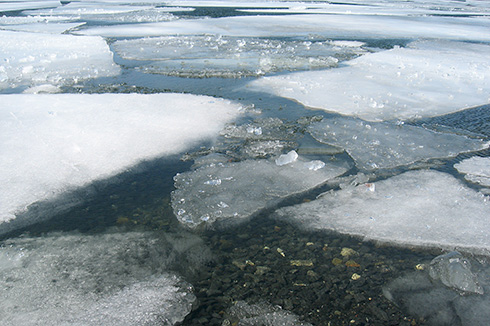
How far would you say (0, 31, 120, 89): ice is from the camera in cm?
754

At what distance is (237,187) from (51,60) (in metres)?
7.19

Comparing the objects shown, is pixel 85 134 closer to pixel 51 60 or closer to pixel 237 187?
pixel 237 187

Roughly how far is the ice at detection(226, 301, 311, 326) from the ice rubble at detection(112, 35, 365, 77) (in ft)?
19.7

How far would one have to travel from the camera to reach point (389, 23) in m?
16.3

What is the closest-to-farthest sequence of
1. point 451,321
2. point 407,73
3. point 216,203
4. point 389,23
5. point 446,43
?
point 451,321
point 216,203
point 407,73
point 446,43
point 389,23

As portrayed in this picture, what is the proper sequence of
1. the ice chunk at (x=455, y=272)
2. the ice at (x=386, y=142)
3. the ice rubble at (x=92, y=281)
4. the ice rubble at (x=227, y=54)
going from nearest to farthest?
the ice rubble at (x=92, y=281), the ice chunk at (x=455, y=272), the ice at (x=386, y=142), the ice rubble at (x=227, y=54)

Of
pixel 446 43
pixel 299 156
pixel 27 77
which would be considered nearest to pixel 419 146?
pixel 299 156

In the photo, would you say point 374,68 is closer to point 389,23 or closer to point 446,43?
point 446,43

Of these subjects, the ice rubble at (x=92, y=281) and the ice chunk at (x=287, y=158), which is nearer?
the ice rubble at (x=92, y=281)

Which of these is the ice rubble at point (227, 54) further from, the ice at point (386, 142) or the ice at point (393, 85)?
the ice at point (386, 142)

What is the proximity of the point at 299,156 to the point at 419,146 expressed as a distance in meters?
1.49

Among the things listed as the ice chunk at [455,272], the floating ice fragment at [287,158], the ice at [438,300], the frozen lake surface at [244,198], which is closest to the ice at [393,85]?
the frozen lake surface at [244,198]

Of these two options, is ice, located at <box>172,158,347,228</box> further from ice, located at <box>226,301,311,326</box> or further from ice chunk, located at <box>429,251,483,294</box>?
ice chunk, located at <box>429,251,483,294</box>

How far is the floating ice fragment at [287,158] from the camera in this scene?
418 cm
